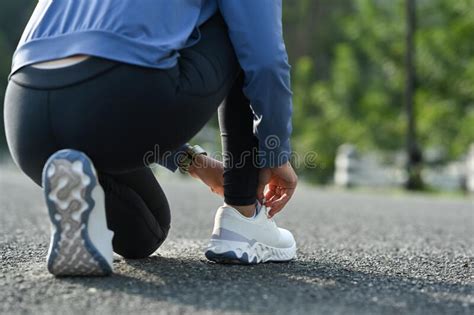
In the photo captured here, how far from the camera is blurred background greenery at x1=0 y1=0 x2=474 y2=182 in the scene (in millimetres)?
15812

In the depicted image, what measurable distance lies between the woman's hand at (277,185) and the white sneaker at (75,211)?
58cm

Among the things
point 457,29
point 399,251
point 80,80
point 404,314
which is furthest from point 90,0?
point 457,29

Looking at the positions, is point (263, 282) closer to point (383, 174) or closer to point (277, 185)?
point (277, 185)

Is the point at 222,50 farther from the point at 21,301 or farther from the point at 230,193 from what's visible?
the point at 21,301

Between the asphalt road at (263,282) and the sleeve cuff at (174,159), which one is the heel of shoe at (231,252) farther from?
the sleeve cuff at (174,159)

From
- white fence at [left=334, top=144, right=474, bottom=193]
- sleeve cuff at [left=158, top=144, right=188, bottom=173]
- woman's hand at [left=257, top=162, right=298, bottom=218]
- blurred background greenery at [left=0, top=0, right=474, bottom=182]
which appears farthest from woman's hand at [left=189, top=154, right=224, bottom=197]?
blurred background greenery at [left=0, top=0, right=474, bottom=182]

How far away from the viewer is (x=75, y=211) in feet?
6.43

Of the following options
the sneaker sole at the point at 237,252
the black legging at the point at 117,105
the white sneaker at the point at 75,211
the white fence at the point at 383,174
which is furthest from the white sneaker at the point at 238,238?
the white fence at the point at 383,174

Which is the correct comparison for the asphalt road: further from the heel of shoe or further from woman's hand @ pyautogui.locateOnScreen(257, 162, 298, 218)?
woman's hand @ pyautogui.locateOnScreen(257, 162, 298, 218)

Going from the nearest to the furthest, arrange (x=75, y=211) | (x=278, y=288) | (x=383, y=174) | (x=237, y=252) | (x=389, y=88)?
1. (x=75, y=211)
2. (x=278, y=288)
3. (x=237, y=252)
4. (x=383, y=174)
5. (x=389, y=88)

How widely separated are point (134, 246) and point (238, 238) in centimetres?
34

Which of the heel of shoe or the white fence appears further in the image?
the white fence

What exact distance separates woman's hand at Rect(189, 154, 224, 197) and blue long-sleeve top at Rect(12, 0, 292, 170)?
0.31 m

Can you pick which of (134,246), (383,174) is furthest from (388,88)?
(134,246)
